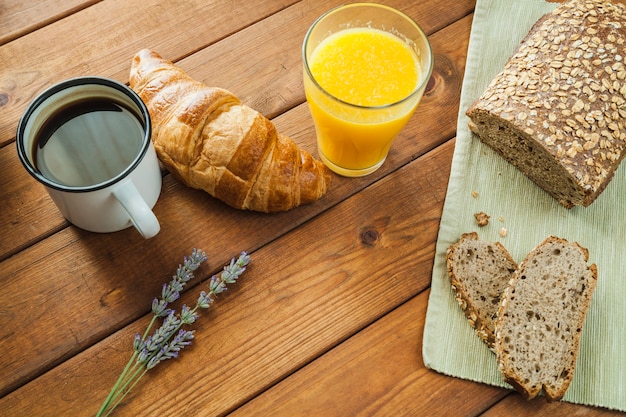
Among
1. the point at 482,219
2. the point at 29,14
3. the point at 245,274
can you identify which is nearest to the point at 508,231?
the point at 482,219

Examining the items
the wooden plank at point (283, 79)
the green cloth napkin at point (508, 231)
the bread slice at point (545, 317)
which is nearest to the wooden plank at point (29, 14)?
the wooden plank at point (283, 79)

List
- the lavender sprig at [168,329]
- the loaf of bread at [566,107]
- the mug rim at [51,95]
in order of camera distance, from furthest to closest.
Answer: the loaf of bread at [566,107]
the lavender sprig at [168,329]
the mug rim at [51,95]

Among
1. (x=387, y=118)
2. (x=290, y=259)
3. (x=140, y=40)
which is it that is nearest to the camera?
(x=387, y=118)

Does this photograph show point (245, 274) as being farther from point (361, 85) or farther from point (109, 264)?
point (361, 85)

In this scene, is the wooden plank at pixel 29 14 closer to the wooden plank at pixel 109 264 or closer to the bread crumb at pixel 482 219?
the wooden plank at pixel 109 264

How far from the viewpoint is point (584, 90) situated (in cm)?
139

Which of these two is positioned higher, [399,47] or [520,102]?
[399,47]

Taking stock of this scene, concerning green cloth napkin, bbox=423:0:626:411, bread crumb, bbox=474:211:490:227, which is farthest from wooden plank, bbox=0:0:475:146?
bread crumb, bbox=474:211:490:227

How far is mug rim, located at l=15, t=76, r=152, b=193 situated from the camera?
112 centimetres

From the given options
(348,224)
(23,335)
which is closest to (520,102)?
(348,224)

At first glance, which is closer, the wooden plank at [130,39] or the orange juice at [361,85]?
the orange juice at [361,85]

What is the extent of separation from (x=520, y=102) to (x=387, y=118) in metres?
0.37

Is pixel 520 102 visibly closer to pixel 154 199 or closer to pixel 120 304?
pixel 154 199

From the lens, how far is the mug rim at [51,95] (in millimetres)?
1120
